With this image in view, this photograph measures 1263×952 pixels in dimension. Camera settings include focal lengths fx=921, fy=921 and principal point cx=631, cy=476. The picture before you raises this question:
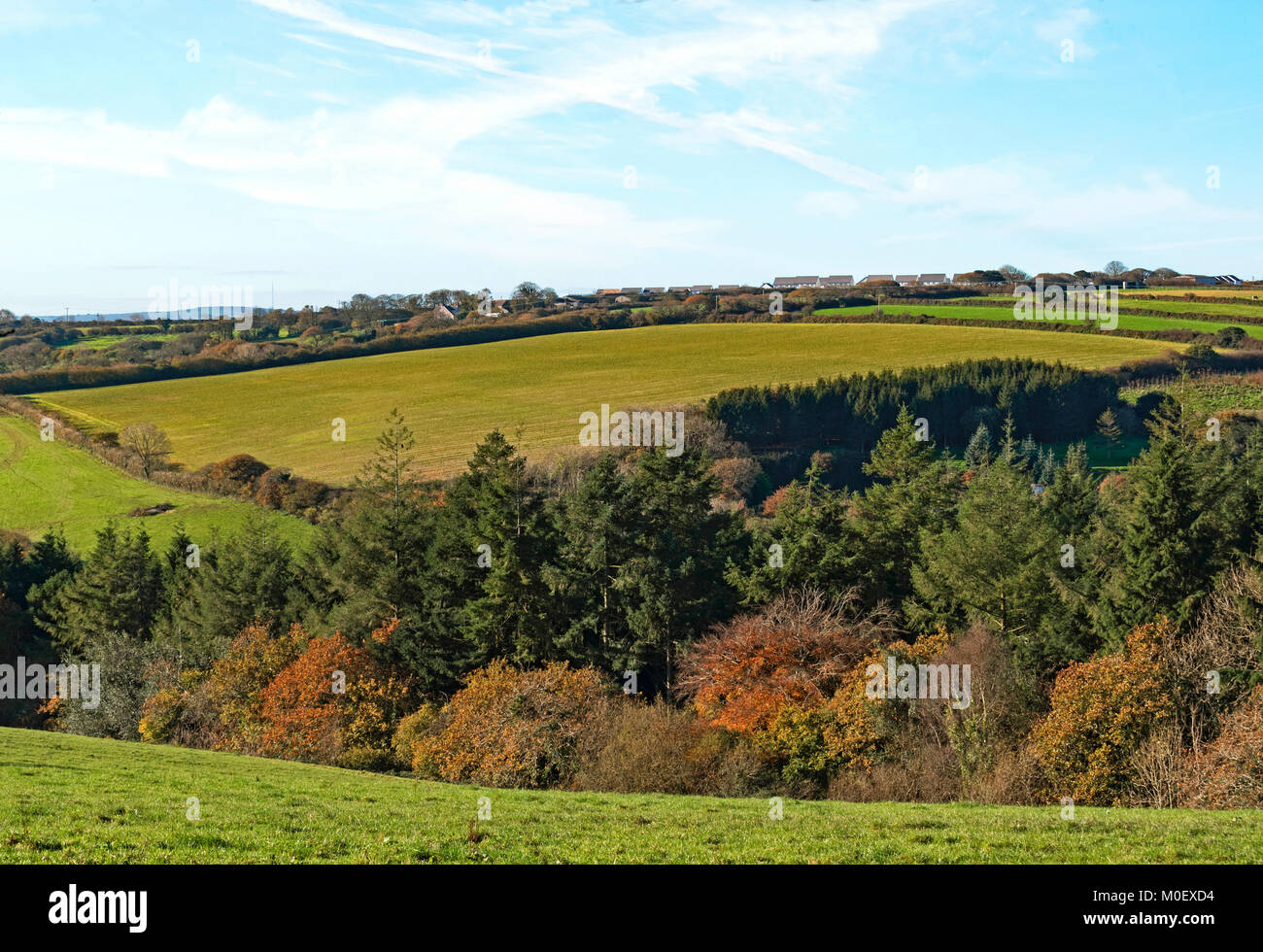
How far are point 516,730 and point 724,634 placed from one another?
1252 centimetres

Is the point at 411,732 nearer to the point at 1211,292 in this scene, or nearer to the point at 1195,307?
the point at 1195,307

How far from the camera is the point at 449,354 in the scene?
140 metres

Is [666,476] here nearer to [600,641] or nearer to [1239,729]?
[600,641]

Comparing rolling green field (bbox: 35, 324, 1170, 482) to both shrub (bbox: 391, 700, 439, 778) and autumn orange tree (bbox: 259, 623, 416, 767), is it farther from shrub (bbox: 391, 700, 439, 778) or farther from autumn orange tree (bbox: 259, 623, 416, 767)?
shrub (bbox: 391, 700, 439, 778)

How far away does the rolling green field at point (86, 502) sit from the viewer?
80.3m

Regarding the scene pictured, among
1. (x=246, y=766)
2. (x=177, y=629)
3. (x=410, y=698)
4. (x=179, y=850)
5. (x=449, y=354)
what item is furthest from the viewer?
(x=449, y=354)

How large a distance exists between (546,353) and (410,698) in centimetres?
9630

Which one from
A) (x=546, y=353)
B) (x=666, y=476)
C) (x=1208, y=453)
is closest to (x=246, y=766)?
(x=666, y=476)

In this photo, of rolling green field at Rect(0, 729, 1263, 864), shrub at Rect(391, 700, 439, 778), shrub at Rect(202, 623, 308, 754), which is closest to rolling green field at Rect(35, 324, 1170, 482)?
shrub at Rect(202, 623, 308, 754)

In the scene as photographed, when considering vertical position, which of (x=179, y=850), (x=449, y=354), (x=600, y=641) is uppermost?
(x=449, y=354)

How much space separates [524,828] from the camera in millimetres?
16250

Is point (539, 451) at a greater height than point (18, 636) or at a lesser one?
greater

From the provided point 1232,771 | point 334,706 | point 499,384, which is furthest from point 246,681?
point 499,384

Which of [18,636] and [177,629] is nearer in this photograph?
[177,629]
